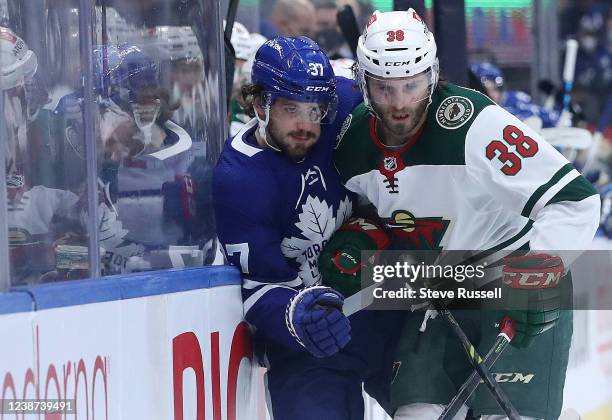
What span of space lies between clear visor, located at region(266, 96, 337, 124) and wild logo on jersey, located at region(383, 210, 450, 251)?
0.30 m

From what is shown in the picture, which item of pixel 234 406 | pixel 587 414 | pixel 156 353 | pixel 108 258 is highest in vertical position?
pixel 108 258

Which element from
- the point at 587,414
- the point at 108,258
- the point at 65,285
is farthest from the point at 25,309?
the point at 587,414

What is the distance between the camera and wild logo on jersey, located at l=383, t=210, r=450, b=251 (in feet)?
9.94

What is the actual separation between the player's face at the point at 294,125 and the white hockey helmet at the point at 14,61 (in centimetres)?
70

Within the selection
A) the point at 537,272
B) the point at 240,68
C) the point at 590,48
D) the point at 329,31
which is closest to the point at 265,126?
the point at 537,272

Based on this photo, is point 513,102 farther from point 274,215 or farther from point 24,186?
point 24,186

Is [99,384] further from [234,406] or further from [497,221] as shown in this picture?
[497,221]

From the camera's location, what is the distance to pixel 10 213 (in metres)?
2.25

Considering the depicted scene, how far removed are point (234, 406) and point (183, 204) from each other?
0.51 metres

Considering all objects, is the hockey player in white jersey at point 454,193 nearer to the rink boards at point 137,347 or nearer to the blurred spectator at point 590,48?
the rink boards at point 137,347

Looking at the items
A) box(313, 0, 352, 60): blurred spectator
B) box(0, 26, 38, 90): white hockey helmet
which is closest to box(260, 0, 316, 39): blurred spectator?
box(313, 0, 352, 60): blurred spectator

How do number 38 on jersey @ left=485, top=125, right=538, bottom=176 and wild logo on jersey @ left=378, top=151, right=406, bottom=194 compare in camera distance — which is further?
wild logo on jersey @ left=378, top=151, right=406, bottom=194

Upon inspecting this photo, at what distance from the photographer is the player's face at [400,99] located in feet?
9.47

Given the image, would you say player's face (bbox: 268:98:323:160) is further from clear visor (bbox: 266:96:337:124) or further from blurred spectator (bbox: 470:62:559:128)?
blurred spectator (bbox: 470:62:559:128)
